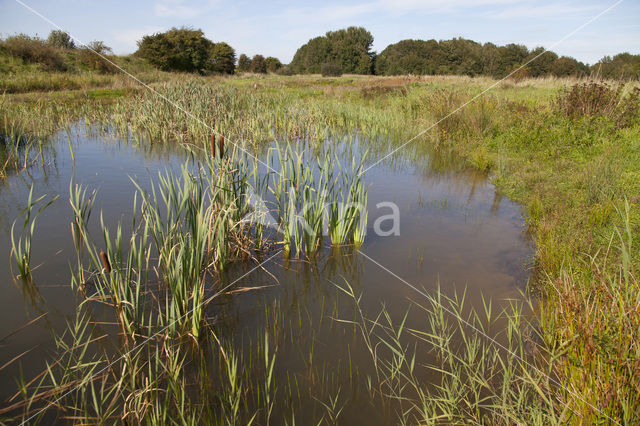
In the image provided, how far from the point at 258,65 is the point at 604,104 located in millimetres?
47031

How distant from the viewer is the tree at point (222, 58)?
123 feet

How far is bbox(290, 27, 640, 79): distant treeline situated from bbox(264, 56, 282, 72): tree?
437 centimetres

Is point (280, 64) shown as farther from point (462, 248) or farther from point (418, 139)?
point (462, 248)

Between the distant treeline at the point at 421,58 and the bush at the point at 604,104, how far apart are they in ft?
119

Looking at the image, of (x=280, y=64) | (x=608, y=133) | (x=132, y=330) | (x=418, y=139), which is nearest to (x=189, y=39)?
(x=280, y=64)

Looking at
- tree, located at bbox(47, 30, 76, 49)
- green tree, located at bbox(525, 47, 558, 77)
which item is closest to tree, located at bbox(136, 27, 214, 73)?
tree, located at bbox(47, 30, 76, 49)

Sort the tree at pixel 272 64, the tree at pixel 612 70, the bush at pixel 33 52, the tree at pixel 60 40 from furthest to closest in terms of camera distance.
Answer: the tree at pixel 272 64
the tree at pixel 60 40
the bush at pixel 33 52
the tree at pixel 612 70

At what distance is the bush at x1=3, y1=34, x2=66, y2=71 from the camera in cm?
2031

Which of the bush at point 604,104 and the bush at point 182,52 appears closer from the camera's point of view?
the bush at point 604,104

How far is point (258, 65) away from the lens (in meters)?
49.4

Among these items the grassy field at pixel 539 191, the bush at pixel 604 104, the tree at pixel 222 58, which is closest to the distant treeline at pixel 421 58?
the tree at pixel 222 58

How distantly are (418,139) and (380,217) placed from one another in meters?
5.20

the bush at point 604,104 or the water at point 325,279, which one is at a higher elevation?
the bush at point 604,104

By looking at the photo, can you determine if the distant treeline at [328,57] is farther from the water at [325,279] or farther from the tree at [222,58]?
the water at [325,279]
